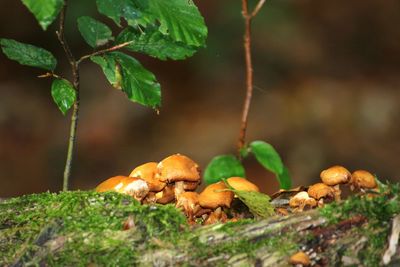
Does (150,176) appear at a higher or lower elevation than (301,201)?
higher

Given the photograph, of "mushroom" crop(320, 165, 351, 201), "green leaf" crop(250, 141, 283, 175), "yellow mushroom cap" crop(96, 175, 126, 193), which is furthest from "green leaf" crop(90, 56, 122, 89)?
"mushroom" crop(320, 165, 351, 201)

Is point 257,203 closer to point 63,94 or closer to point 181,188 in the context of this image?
point 181,188

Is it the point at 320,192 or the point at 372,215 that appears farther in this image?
the point at 320,192

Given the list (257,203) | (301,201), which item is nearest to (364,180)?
(301,201)

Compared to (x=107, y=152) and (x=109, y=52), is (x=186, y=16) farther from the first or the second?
(x=107, y=152)

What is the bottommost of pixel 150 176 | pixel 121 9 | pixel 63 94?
pixel 150 176

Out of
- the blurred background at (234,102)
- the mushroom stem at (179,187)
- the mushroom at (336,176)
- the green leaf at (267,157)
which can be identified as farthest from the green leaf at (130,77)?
the blurred background at (234,102)

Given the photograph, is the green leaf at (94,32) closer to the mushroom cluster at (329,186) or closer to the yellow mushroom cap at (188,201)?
the yellow mushroom cap at (188,201)
